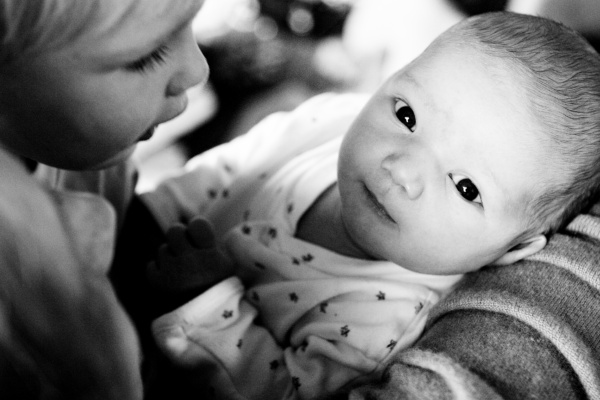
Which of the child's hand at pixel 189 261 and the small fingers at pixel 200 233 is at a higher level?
the small fingers at pixel 200 233

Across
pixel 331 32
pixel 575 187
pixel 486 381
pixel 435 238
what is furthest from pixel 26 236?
pixel 331 32

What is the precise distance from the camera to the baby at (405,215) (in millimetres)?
672

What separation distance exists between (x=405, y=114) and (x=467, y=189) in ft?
0.44

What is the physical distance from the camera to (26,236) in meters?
0.30

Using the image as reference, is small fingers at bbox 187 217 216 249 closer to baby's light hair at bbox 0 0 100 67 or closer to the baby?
the baby

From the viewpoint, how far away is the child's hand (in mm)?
803

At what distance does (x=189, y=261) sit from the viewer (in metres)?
0.80

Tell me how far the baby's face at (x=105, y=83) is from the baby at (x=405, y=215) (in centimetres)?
32

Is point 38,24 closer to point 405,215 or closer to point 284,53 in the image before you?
point 405,215

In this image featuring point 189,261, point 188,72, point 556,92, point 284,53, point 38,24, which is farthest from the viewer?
point 284,53

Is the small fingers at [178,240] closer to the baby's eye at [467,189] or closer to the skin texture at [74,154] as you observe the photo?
the skin texture at [74,154]

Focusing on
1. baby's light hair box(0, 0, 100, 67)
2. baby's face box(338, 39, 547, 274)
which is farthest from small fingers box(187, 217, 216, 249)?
baby's light hair box(0, 0, 100, 67)

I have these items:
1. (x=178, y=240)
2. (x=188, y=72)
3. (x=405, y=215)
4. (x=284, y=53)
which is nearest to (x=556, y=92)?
(x=405, y=215)

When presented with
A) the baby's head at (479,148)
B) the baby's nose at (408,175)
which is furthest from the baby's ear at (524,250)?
the baby's nose at (408,175)
